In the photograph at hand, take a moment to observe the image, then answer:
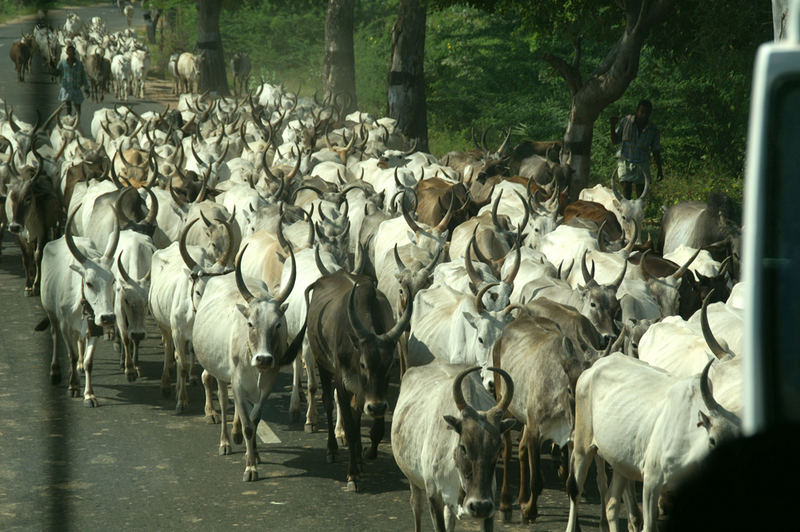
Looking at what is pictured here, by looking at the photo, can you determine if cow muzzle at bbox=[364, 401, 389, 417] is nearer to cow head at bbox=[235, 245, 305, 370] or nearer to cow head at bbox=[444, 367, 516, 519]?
cow head at bbox=[235, 245, 305, 370]

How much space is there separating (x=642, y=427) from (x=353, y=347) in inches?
118

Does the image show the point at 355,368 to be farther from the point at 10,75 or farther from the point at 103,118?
the point at 10,75

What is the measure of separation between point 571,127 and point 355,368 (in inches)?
443

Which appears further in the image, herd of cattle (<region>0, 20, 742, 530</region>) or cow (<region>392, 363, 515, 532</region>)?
herd of cattle (<region>0, 20, 742, 530</region>)

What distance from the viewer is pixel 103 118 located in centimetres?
2645

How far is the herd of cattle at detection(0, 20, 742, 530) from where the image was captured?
7.52 m

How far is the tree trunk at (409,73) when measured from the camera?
24359 mm

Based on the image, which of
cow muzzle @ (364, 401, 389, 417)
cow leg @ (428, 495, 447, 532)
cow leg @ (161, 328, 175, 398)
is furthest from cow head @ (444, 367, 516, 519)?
cow leg @ (161, 328, 175, 398)

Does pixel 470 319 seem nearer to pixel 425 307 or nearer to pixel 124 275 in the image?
pixel 425 307

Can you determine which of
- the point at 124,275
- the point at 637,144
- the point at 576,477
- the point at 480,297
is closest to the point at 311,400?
the point at 480,297

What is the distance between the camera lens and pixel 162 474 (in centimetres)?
936

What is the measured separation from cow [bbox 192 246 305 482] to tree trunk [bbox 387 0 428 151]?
49.4ft

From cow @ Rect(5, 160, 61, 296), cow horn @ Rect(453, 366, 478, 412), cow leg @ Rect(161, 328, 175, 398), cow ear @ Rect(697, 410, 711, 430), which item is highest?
cow @ Rect(5, 160, 61, 296)

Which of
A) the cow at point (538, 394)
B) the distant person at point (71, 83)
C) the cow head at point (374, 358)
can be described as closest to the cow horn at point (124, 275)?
the cow head at point (374, 358)
